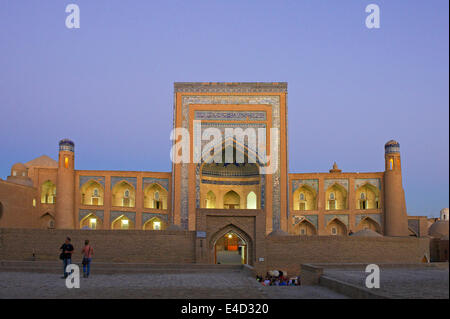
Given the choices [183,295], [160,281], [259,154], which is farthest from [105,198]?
[183,295]

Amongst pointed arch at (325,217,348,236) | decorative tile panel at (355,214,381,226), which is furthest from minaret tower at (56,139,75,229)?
decorative tile panel at (355,214,381,226)

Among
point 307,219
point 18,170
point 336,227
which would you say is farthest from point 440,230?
point 18,170

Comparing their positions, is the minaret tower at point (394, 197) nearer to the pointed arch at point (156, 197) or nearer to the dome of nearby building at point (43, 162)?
the pointed arch at point (156, 197)

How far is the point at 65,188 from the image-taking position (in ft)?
74.7

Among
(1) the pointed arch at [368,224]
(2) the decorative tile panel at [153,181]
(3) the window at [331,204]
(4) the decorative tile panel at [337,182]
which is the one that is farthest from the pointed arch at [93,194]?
(1) the pointed arch at [368,224]

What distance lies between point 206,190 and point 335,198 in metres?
7.10

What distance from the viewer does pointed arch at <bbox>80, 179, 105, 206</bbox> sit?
2455cm

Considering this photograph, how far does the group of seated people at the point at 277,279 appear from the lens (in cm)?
1332

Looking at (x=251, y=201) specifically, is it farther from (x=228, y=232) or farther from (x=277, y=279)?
(x=277, y=279)

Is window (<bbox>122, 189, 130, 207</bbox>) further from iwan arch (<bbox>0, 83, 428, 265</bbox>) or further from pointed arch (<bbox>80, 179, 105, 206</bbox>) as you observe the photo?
pointed arch (<bbox>80, 179, 105, 206</bbox>)

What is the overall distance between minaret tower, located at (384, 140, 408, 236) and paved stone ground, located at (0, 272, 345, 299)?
633 inches
